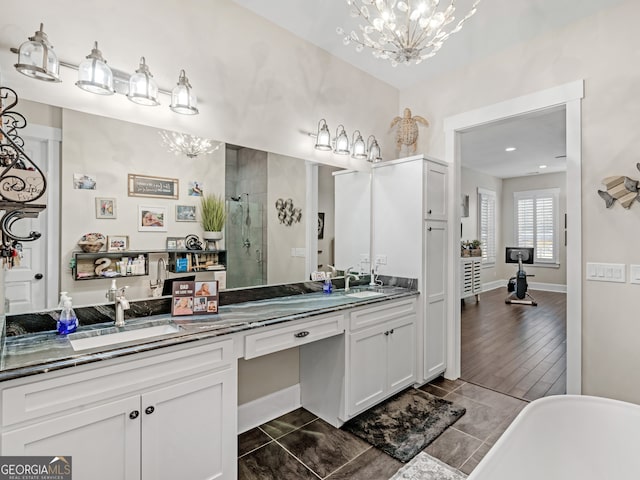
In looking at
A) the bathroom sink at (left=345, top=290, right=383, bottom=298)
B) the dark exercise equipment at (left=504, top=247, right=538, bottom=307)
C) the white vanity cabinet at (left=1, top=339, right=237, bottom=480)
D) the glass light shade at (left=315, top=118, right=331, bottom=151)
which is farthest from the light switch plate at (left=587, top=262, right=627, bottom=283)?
the dark exercise equipment at (left=504, top=247, right=538, bottom=307)

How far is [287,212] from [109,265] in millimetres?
1310

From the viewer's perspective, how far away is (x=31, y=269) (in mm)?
1668

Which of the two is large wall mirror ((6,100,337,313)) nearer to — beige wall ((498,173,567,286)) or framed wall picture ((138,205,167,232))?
framed wall picture ((138,205,167,232))

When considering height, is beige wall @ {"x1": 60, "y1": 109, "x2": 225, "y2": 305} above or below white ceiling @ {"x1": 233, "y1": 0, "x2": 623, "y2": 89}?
below

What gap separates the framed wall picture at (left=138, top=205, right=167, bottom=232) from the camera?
78.6 inches

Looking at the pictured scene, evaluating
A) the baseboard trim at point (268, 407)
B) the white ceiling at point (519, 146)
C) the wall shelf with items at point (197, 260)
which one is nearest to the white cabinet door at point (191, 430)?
the baseboard trim at point (268, 407)

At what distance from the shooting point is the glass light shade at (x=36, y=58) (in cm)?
149

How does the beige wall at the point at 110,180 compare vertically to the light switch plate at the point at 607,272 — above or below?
above

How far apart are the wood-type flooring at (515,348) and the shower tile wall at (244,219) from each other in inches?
94.7

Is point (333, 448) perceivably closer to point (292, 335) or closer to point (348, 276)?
point (292, 335)

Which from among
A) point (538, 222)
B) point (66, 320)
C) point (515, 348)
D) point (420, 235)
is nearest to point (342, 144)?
point (420, 235)

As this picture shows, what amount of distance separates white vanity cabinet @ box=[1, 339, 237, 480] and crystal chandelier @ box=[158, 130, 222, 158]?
4.03 feet

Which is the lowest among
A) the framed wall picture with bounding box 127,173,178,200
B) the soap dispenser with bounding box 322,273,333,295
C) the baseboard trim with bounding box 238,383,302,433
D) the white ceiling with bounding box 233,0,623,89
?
the baseboard trim with bounding box 238,383,302,433

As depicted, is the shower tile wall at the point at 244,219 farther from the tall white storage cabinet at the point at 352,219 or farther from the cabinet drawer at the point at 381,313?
the tall white storage cabinet at the point at 352,219
